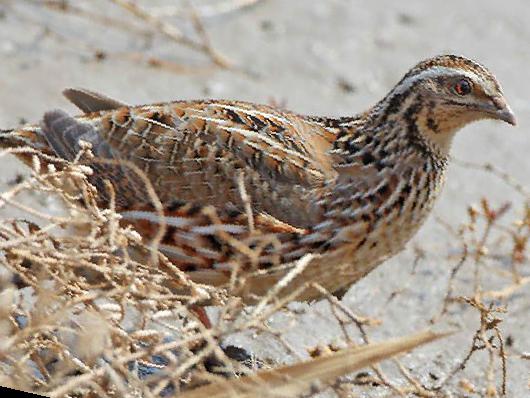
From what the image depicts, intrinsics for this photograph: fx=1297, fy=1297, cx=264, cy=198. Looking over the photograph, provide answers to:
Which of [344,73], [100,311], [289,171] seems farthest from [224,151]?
[344,73]

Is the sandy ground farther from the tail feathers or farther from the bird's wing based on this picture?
the bird's wing

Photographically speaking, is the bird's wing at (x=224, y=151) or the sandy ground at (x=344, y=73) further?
the sandy ground at (x=344, y=73)

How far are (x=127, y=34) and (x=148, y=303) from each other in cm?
379

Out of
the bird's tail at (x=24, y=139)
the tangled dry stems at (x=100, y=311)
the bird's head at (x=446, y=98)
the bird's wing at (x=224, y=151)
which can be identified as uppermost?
the bird's head at (x=446, y=98)

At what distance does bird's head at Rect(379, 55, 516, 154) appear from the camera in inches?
199

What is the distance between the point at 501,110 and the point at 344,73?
2.86m

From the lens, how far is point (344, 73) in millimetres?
7848

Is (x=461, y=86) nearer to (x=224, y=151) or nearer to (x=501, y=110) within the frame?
(x=501, y=110)

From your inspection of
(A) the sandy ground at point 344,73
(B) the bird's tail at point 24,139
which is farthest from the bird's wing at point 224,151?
(A) the sandy ground at point 344,73

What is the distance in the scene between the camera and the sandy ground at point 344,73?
19.7 ft

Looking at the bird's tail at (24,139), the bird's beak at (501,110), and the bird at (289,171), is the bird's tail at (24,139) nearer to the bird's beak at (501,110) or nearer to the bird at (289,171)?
the bird at (289,171)

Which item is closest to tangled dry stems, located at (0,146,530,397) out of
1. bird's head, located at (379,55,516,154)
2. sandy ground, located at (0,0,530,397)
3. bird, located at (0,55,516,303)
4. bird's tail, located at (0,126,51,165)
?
bird, located at (0,55,516,303)

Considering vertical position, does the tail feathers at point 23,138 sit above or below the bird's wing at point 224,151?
below

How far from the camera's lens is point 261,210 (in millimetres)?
4949
